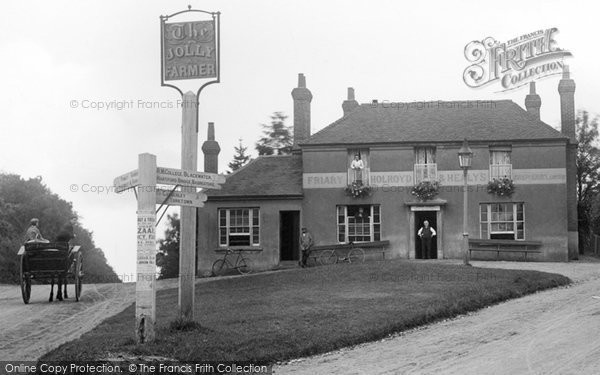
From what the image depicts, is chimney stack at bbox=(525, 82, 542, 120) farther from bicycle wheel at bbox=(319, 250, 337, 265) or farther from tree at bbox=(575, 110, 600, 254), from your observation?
bicycle wheel at bbox=(319, 250, 337, 265)

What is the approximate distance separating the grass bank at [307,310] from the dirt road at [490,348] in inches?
19.9

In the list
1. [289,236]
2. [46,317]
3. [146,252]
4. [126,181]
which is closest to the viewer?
[146,252]

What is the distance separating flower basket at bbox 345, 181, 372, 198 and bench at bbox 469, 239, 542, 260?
184 inches

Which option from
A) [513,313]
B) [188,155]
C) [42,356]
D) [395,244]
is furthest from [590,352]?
[395,244]

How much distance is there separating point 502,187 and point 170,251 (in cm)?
4205

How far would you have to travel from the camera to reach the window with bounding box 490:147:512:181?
3203cm

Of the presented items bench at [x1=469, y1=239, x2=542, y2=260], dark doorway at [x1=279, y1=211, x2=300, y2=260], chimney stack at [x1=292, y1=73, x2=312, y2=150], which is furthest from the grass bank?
chimney stack at [x1=292, y1=73, x2=312, y2=150]

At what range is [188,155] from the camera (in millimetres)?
12469

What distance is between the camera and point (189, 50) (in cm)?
1267

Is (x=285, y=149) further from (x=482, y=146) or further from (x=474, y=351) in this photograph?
(x=474, y=351)

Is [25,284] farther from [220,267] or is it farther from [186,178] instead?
[220,267]

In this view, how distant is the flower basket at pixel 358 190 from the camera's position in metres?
32.3

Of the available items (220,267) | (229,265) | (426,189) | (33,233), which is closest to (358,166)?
(426,189)

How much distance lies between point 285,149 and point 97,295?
41183 millimetres
